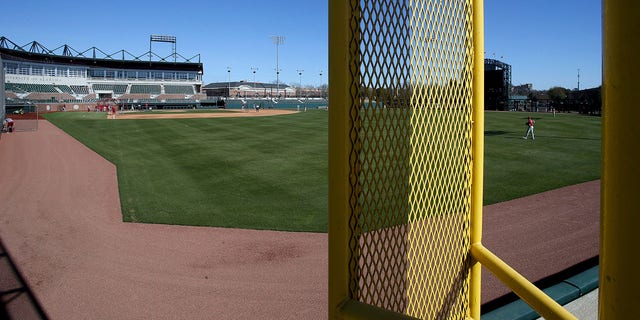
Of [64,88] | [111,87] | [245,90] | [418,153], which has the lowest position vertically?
[418,153]

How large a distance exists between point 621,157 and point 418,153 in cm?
137

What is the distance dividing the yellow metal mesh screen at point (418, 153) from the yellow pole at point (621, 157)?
0.92 meters

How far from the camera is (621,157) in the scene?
0.92 m

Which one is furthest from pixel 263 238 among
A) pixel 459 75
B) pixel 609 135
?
pixel 609 135

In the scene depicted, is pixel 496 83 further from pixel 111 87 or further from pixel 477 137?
pixel 111 87

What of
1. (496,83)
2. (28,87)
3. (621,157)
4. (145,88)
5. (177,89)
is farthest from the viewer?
(177,89)

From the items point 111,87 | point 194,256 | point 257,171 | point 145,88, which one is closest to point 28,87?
point 111,87

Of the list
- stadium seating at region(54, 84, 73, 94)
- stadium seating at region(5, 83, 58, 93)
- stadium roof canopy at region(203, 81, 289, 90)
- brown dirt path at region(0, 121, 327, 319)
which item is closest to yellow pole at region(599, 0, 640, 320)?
brown dirt path at region(0, 121, 327, 319)

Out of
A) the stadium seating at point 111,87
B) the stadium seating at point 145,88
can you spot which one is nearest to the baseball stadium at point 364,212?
the stadium seating at point 145,88

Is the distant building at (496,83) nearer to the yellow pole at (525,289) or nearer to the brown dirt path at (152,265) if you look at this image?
the brown dirt path at (152,265)

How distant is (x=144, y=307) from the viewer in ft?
19.4

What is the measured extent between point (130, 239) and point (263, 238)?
2.61 meters

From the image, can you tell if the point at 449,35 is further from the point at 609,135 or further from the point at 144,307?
the point at 144,307

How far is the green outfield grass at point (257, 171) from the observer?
1045 centimetres
